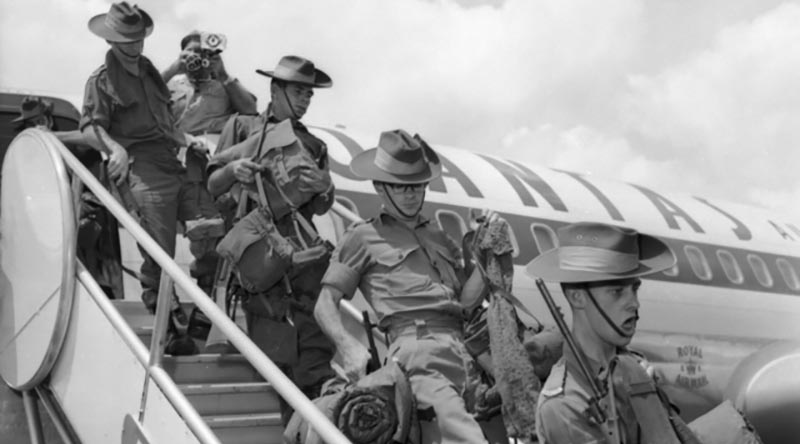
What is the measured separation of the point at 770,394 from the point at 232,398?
9.36m

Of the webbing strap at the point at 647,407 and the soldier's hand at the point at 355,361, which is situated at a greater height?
the webbing strap at the point at 647,407

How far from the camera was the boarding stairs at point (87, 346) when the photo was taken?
4.11 meters

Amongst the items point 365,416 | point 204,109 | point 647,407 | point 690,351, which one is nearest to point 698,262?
point 690,351

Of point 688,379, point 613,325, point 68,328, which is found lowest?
point 688,379

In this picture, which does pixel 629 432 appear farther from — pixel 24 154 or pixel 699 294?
pixel 699 294

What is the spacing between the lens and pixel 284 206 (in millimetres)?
5320

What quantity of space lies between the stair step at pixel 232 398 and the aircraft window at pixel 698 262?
867 centimetres

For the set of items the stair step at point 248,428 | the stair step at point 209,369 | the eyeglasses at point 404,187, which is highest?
the eyeglasses at point 404,187

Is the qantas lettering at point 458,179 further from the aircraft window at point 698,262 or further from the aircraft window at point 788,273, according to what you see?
the aircraft window at point 788,273

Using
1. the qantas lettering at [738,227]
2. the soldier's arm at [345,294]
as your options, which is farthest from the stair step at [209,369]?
the qantas lettering at [738,227]

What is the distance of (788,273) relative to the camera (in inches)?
580

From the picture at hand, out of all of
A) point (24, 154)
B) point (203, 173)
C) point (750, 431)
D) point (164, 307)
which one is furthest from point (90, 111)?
point (750, 431)

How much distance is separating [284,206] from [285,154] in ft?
0.91

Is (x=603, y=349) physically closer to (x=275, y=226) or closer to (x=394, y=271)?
(x=394, y=271)
